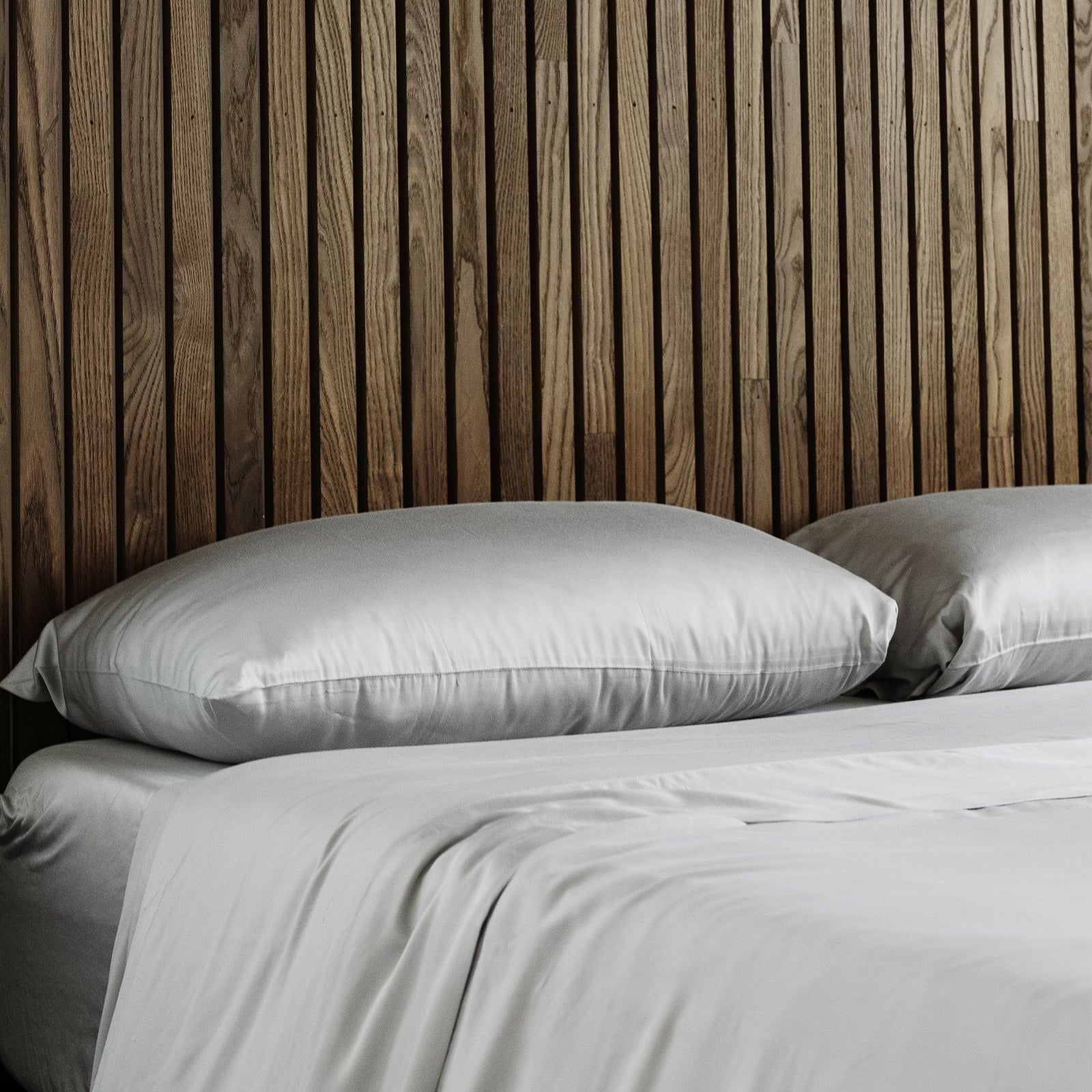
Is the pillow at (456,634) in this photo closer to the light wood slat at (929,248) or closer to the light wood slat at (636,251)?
the light wood slat at (636,251)

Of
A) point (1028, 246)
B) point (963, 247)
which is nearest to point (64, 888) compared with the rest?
point (963, 247)

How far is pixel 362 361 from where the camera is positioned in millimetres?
1821

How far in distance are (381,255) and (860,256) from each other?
2.55 feet

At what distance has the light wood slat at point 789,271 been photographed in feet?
6.91

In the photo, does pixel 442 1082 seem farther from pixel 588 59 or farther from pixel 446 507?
pixel 588 59

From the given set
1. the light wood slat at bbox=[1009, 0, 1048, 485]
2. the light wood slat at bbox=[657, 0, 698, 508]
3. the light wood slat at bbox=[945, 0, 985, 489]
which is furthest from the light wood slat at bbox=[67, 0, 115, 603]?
the light wood slat at bbox=[1009, 0, 1048, 485]

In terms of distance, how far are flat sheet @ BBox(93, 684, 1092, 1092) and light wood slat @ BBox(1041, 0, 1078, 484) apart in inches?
48.8

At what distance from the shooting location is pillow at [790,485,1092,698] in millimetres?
1629

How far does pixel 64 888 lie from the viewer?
1310mm

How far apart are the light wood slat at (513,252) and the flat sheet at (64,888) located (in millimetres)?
686

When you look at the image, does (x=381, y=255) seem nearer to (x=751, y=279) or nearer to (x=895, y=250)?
(x=751, y=279)

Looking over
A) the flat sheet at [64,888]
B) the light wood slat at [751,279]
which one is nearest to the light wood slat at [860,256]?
the light wood slat at [751,279]

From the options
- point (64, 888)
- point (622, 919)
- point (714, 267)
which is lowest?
point (64, 888)

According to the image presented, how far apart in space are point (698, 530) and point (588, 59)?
0.79 m
